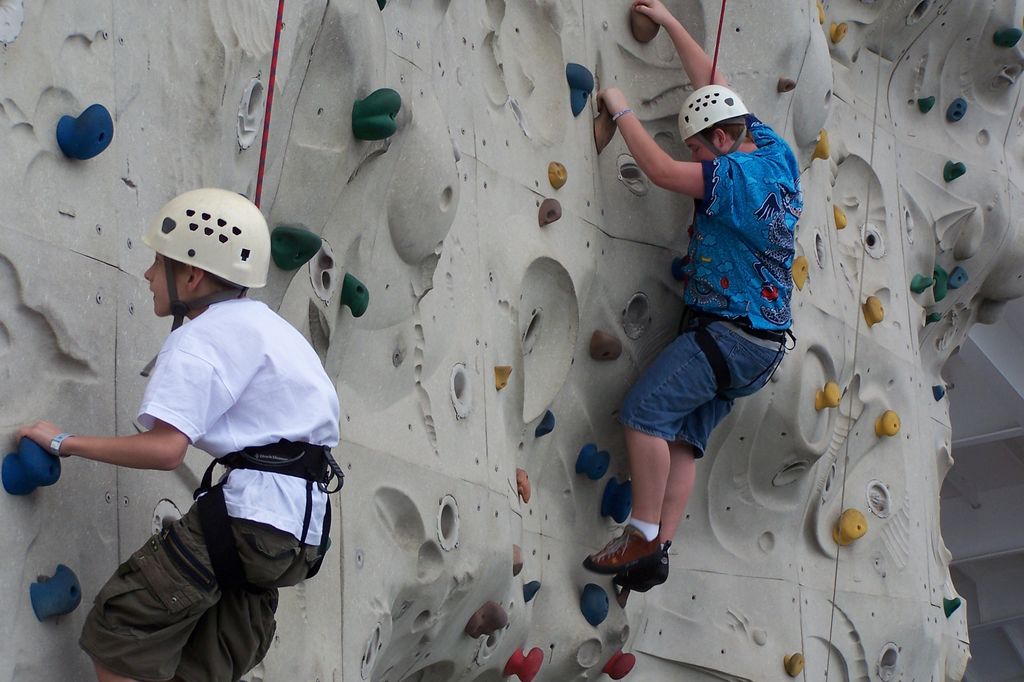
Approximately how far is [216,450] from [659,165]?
221cm

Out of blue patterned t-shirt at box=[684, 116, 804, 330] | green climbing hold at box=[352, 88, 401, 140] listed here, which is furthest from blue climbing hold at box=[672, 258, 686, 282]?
green climbing hold at box=[352, 88, 401, 140]

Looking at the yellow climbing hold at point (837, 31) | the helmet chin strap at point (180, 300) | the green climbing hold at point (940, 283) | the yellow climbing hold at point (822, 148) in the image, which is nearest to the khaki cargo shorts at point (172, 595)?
the helmet chin strap at point (180, 300)

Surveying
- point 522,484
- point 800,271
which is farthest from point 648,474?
point 800,271

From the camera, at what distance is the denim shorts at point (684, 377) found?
478cm

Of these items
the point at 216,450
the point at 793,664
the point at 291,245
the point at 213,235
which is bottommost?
the point at 793,664

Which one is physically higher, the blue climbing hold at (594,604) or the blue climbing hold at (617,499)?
the blue climbing hold at (617,499)

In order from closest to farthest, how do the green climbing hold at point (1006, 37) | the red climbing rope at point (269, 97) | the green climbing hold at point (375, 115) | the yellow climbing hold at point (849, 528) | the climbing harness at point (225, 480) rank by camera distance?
the climbing harness at point (225, 480) → the red climbing rope at point (269, 97) → the green climbing hold at point (375, 115) → the yellow climbing hold at point (849, 528) → the green climbing hold at point (1006, 37)

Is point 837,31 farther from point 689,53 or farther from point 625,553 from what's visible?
point 625,553

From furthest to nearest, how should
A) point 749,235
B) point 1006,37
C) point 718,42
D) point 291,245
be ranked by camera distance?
point 1006,37, point 718,42, point 749,235, point 291,245

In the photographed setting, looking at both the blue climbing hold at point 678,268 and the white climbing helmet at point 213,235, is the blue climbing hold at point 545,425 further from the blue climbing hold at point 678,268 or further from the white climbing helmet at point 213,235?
the white climbing helmet at point 213,235

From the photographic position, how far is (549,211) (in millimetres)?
4629

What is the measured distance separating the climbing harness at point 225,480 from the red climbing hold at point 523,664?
1898mm

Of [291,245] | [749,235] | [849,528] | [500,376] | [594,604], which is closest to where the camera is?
[291,245]

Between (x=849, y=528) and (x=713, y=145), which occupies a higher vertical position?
(x=713, y=145)
